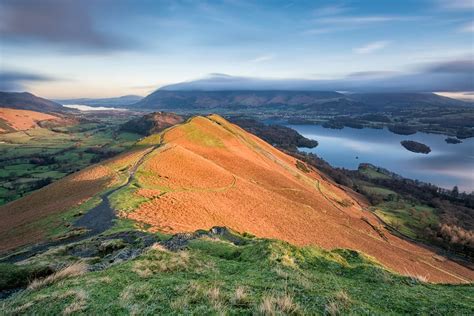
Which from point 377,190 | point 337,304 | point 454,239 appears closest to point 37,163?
point 377,190

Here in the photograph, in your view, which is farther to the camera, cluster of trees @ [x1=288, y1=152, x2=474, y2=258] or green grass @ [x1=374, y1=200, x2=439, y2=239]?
green grass @ [x1=374, y1=200, x2=439, y2=239]

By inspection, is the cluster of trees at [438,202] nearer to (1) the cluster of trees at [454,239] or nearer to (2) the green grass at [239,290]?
(1) the cluster of trees at [454,239]

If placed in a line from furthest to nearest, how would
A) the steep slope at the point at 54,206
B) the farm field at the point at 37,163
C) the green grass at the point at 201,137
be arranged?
the farm field at the point at 37,163 < the green grass at the point at 201,137 < the steep slope at the point at 54,206

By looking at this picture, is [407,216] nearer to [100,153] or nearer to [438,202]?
[438,202]

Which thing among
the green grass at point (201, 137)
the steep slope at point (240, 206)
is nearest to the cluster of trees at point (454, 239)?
the steep slope at point (240, 206)

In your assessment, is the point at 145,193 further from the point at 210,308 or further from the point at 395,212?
the point at 395,212

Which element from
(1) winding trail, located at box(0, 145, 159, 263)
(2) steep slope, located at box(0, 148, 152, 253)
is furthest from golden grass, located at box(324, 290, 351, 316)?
(2) steep slope, located at box(0, 148, 152, 253)

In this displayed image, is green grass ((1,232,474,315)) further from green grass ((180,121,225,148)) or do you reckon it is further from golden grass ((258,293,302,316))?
green grass ((180,121,225,148))
